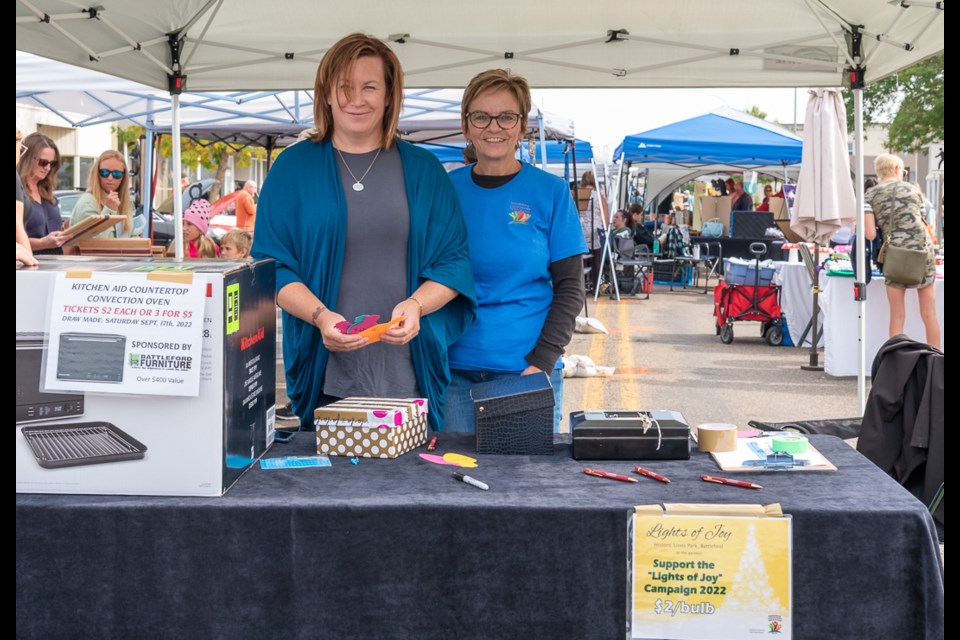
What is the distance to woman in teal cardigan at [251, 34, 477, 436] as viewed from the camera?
2371mm

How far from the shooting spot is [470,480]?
2.00 m

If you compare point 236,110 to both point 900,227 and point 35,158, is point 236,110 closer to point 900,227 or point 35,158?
point 35,158

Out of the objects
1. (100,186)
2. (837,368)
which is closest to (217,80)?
(100,186)

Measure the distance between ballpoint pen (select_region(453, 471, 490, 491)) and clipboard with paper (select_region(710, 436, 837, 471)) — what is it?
0.52 meters

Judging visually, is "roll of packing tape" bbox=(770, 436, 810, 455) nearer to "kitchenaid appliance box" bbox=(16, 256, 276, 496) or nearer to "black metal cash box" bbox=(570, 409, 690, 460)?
"black metal cash box" bbox=(570, 409, 690, 460)

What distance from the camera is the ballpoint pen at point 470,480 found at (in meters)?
1.97

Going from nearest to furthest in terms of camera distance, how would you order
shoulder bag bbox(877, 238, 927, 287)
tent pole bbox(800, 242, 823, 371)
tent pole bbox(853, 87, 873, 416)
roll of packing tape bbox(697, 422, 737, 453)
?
roll of packing tape bbox(697, 422, 737, 453), tent pole bbox(853, 87, 873, 416), shoulder bag bbox(877, 238, 927, 287), tent pole bbox(800, 242, 823, 371)

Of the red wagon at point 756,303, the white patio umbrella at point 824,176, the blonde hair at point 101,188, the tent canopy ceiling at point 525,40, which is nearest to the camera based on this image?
the tent canopy ceiling at point 525,40

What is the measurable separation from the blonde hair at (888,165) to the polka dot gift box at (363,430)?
662cm

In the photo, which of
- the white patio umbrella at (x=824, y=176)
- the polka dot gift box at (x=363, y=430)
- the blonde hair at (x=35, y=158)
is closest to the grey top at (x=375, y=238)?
the polka dot gift box at (x=363, y=430)

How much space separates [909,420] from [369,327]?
2.27 meters

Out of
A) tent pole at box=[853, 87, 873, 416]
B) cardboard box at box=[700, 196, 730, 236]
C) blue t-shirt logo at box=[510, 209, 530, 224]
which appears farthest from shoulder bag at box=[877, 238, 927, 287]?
cardboard box at box=[700, 196, 730, 236]

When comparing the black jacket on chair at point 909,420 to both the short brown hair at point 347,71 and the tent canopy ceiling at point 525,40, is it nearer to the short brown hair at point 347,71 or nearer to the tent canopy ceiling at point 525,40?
the tent canopy ceiling at point 525,40
